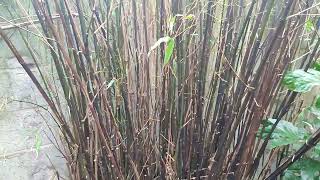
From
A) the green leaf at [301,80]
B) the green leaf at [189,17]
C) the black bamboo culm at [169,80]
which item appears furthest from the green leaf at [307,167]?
the green leaf at [189,17]

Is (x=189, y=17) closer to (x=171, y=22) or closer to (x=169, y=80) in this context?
(x=171, y=22)

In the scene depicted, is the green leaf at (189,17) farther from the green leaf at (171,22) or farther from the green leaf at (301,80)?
the green leaf at (301,80)

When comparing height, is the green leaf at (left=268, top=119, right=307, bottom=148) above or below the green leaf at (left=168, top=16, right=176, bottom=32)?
below

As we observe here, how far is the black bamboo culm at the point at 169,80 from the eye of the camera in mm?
1112

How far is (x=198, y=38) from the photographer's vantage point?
1176mm

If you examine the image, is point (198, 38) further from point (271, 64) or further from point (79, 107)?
point (79, 107)

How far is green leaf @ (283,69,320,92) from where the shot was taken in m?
1.08

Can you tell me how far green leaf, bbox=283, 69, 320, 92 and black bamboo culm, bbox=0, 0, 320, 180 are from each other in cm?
4

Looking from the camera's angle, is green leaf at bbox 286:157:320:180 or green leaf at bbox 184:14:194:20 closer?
green leaf at bbox 184:14:194:20

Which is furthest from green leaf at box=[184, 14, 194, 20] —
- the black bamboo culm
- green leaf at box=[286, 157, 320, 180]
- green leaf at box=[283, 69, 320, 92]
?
green leaf at box=[286, 157, 320, 180]

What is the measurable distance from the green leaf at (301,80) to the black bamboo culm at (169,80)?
4cm

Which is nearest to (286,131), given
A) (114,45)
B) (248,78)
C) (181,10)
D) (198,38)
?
(248,78)

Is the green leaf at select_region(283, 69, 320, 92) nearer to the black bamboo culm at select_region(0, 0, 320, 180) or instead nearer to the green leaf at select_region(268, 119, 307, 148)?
the black bamboo culm at select_region(0, 0, 320, 180)

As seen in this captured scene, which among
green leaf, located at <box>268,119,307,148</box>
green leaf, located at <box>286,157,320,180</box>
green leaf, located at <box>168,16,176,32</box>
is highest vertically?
green leaf, located at <box>168,16,176,32</box>
